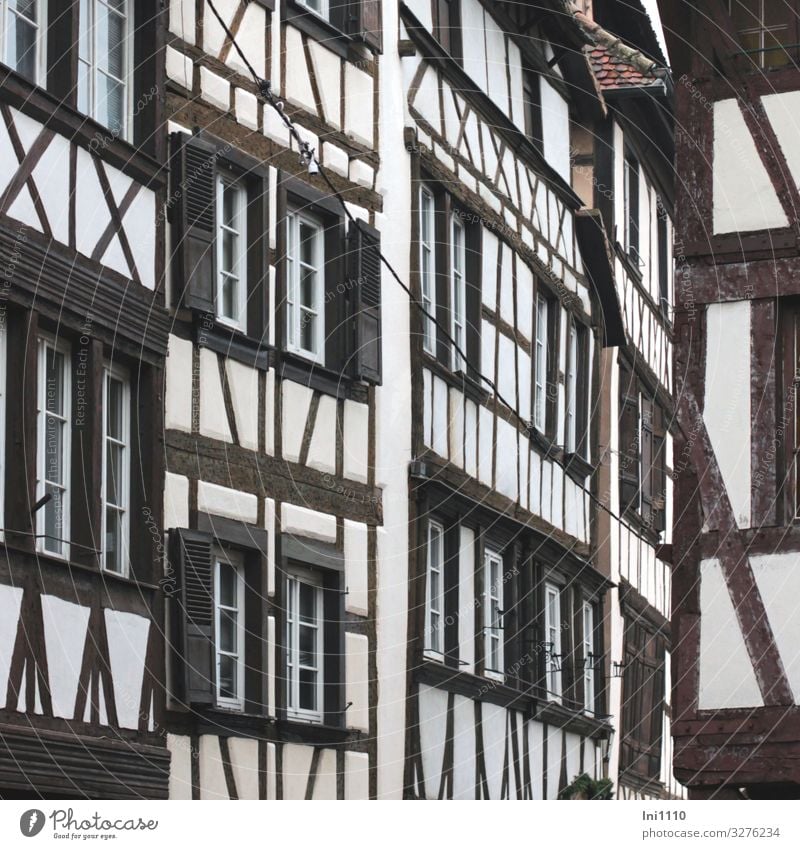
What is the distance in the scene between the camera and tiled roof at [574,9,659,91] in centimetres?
1037

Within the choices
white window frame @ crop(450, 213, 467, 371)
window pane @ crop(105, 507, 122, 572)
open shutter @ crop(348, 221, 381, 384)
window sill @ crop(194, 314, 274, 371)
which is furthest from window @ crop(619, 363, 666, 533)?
window pane @ crop(105, 507, 122, 572)

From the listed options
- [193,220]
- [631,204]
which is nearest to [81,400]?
[193,220]

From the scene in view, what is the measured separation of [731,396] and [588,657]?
1.46 m

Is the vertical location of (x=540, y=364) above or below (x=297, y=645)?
above

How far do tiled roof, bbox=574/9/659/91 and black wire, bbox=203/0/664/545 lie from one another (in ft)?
5.06

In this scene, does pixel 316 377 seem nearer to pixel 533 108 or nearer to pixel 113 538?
pixel 113 538

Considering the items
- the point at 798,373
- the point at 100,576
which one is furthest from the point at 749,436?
the point at 100,576

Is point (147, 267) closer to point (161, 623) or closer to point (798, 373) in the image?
point (161, 623)

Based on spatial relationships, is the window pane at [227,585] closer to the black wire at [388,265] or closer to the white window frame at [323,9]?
the black wire at [388,265]

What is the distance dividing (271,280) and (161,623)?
1525 mm

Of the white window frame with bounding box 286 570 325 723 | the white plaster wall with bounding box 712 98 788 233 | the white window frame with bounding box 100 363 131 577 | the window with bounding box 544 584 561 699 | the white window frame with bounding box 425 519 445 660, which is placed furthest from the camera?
the window with bounding box 544 584 561 699

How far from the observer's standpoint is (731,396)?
30.2ft

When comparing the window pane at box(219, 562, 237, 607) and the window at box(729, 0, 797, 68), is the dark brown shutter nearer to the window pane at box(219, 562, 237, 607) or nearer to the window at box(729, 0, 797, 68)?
the window at box(729, 0, 797, 68)

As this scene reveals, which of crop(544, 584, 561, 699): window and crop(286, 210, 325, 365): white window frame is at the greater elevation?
crop(286, 210, 325, 365): white window frame
